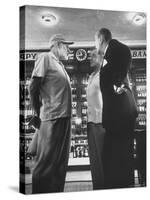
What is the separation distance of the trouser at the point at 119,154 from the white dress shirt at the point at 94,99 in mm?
232

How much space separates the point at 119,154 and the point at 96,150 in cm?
35

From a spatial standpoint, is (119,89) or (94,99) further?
(119,89)

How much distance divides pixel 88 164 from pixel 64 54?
152 cm

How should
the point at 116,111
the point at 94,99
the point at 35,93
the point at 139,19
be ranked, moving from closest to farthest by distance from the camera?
the point at 35,93
the point at 94,99
the point at 116,111
the point at 139,19

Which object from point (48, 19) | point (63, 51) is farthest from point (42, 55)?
point (48, 19)

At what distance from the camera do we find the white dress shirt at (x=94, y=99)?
349 inches

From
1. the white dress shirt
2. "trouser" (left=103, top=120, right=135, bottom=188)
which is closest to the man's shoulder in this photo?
the white dress shirt

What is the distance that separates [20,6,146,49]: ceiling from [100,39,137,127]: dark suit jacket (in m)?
0.19

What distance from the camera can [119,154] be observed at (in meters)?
9.05

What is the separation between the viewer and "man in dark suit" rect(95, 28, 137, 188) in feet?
29.4

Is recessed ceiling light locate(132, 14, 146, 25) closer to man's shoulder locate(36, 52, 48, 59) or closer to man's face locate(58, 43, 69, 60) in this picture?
man's face locate(58, 43, 69, 60)

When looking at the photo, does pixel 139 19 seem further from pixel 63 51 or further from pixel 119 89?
pixel 63 51

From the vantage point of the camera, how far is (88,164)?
8.91 m

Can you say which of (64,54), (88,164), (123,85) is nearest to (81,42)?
(64,54)
